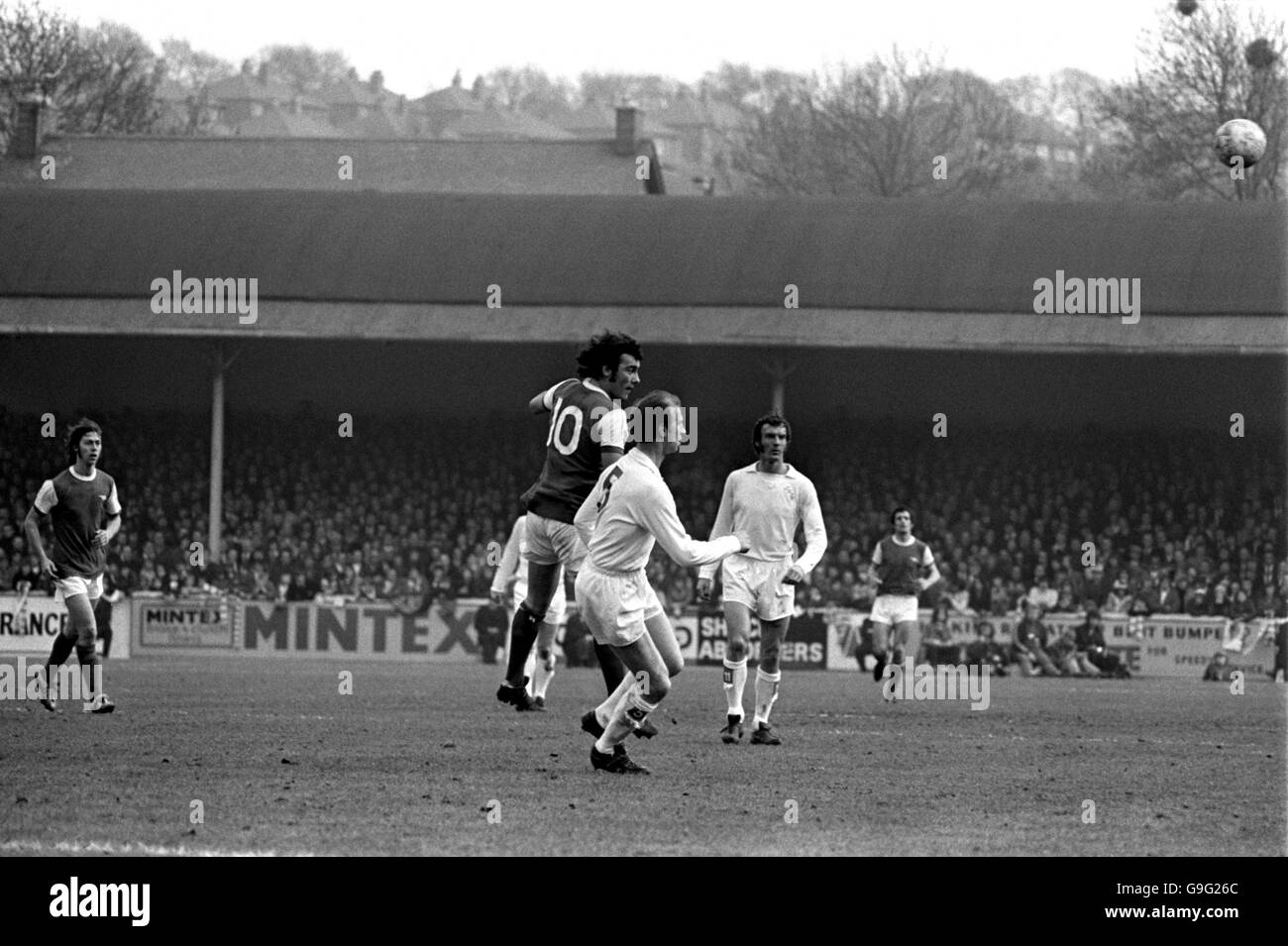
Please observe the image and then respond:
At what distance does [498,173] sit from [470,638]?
26.8m

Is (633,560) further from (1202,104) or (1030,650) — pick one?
(1202,104)

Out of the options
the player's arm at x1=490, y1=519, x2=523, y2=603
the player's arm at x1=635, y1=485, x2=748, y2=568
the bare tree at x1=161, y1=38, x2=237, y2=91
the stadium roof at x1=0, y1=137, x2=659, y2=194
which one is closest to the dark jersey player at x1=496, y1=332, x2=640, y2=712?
the player's arm at x1=635, y1=485, x2=748, y2=568

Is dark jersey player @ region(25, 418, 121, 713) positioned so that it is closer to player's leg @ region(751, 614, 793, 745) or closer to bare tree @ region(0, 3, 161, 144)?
player's leg @ region(751, 614, 793, 745)

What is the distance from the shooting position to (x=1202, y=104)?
58688 millimetres

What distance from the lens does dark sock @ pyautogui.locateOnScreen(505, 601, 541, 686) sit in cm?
1529

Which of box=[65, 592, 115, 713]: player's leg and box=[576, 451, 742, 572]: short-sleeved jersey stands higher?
box=[576, 451, 742, 572]: short-sleeved jersey

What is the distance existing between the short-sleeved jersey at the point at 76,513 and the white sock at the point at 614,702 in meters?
5.93

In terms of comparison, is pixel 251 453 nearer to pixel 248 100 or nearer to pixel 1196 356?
pixel 1196 356

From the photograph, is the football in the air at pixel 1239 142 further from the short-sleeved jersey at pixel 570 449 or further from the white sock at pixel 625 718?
the white sock at pixel 625 718

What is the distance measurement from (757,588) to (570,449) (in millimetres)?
2250

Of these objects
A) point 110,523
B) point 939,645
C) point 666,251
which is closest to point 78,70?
point 666,251

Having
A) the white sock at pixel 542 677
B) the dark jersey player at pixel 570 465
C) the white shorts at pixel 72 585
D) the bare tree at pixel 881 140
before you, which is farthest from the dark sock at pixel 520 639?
the bare tree at pixel 881 140

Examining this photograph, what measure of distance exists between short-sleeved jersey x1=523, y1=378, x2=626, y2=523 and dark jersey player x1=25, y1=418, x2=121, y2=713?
416cm

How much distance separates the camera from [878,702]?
2134cm
